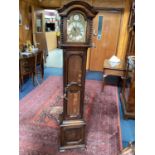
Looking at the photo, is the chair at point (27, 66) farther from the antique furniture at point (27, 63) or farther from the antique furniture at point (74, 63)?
the antique furniture at point (74, 63)

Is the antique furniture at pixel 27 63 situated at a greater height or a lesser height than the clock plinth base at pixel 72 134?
greater

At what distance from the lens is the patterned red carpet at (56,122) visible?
2020 millimetres

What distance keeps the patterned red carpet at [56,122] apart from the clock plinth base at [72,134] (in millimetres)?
69

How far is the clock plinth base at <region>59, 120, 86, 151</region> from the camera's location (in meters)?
1.90

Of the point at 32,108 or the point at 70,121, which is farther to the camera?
the point at 32,108

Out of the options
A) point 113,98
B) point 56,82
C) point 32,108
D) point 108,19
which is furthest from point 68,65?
point 108,19

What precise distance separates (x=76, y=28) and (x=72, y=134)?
123 cm

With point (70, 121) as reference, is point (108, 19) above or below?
above

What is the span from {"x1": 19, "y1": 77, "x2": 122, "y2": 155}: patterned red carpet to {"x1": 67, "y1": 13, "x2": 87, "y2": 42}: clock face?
52.7 inches

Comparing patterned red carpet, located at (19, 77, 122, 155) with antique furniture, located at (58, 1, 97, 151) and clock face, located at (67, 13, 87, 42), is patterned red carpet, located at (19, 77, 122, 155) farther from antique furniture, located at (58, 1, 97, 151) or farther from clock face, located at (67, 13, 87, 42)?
clock face, located at (67, 13, 87, 42)

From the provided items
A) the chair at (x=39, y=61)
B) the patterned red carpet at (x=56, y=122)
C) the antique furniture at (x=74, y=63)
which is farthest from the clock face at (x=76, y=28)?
the chair at (x=39, y=61)
